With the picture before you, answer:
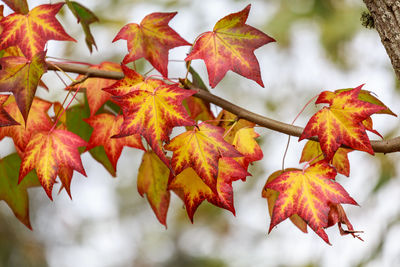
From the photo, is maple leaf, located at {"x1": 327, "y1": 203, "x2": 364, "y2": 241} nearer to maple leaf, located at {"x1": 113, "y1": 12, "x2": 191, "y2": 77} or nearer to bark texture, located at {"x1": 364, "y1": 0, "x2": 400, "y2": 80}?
bark texture, located at {"x1": 364, "y1": 0, "x2": 400, "y2": 80}

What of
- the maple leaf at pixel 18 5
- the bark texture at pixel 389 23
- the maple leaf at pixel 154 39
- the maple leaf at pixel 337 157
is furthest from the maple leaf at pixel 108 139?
the bark texture at pixel 389 23

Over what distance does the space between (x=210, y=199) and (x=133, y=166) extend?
18.5 ft

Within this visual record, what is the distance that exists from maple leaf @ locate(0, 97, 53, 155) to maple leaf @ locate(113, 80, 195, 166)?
220mm

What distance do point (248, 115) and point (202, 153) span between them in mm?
121

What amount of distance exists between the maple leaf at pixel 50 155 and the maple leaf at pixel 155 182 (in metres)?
0.18

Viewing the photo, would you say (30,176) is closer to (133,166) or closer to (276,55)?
(276,55)

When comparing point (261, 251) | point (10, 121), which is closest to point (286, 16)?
point (261, 251)

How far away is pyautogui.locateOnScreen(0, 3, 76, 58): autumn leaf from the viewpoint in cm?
82

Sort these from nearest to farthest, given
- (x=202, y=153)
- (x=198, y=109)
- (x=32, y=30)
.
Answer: (x=202, y=153)
(x=32, y=30)
(x=198, y=109)

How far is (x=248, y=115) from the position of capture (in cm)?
79

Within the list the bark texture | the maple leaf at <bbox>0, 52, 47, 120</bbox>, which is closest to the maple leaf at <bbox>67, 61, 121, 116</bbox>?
the maple leaf at <bbox>0, 52, 47, 120</bbox>

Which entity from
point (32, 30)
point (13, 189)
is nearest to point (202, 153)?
point (32, 30)

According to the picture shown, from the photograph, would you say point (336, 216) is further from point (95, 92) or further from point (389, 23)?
point (95, 92)

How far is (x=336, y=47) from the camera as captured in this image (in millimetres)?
3605
